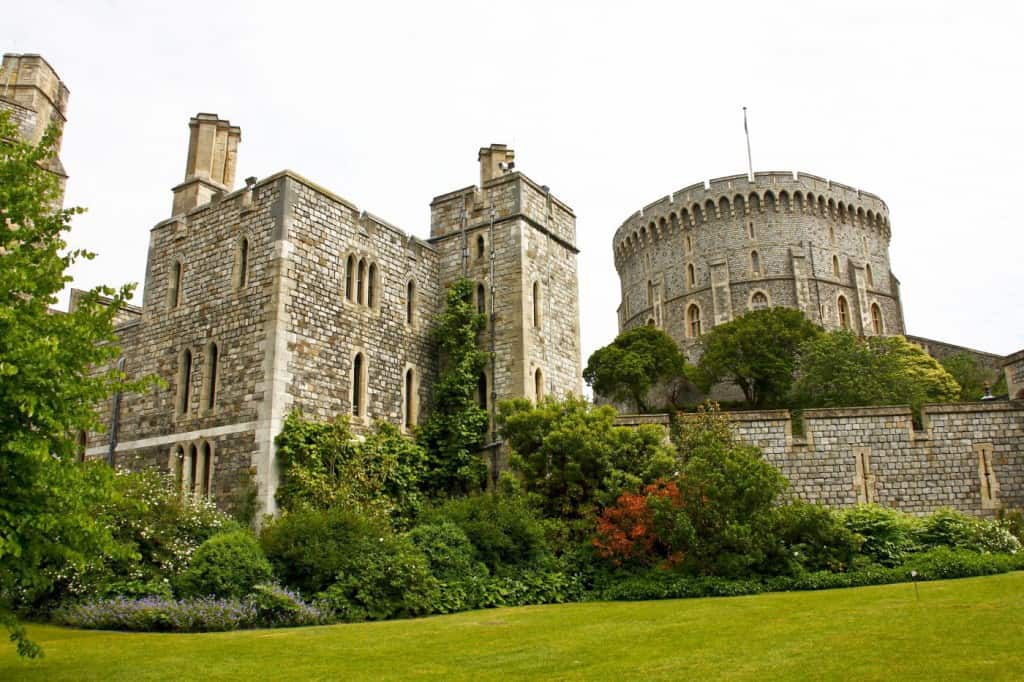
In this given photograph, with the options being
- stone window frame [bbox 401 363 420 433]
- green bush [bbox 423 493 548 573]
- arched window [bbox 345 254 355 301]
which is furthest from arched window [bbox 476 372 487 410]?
green bush [bbox 423 493 548 573]

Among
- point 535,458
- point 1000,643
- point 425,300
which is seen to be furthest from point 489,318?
point 1000,643

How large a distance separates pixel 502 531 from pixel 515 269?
8.13 metres

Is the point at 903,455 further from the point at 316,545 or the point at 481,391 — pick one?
the point at 316,545

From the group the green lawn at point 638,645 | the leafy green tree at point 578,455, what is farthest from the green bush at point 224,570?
the leafy green tree at point 578,455

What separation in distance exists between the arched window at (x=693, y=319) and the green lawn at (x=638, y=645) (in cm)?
4359

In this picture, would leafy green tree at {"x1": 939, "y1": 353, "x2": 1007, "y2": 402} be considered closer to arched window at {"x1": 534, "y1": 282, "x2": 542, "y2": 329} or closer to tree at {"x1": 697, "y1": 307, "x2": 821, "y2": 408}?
tree at {"x1": 697, "y1": 307, "x2": 821, "y2": 408}

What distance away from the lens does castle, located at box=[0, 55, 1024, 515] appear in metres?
18.9

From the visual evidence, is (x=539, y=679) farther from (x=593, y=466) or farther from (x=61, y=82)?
(x=61, y=82)

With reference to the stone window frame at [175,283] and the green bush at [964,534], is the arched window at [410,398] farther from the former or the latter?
the green bush at [964,534]

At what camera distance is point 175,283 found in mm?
21719

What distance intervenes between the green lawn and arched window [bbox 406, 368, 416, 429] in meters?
9.08

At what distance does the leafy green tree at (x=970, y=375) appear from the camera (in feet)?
142

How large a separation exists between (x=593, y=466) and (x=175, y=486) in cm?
961

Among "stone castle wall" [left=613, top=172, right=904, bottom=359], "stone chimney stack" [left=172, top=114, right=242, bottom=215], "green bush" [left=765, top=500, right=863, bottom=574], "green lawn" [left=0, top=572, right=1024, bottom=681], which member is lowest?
"green lawn" [left=0, top=572, right=1024, bottom=681]
